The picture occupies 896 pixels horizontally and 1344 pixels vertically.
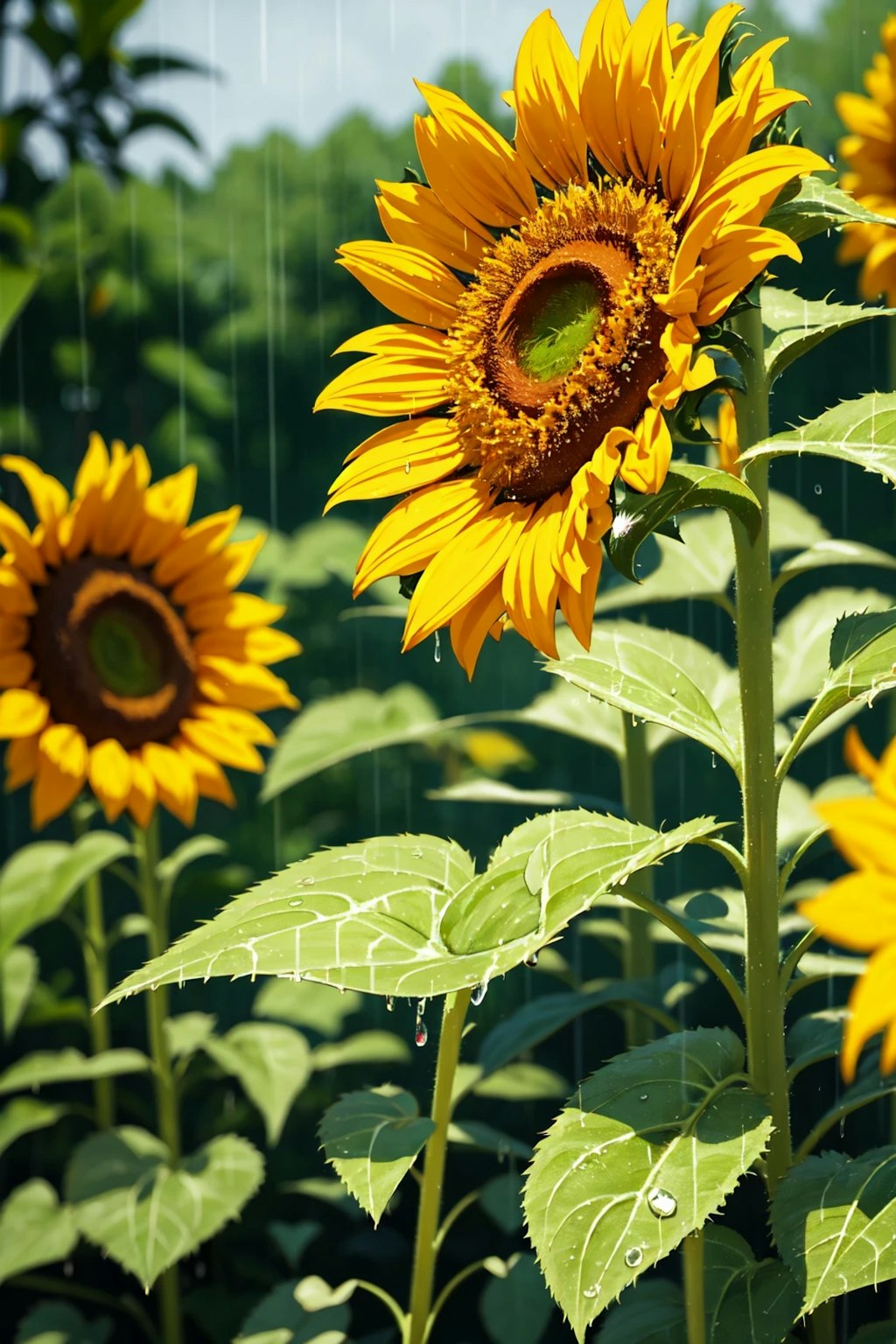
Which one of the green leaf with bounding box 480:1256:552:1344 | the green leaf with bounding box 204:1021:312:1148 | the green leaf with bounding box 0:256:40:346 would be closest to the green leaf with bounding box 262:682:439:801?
the green leaf with bounding box 204:1021:312:1148

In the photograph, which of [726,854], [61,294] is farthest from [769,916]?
[61,294]

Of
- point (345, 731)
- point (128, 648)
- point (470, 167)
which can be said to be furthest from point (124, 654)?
point (470, 167)

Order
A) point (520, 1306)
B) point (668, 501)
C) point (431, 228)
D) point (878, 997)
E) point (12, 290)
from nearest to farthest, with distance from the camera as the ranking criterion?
point (878, 997), point (668, 501), point (431, 228), point (520, 1306), point (12, 290)

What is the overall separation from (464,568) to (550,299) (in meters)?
0.09

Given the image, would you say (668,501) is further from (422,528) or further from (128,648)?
(128,648)

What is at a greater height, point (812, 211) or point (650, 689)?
point (812, 211)

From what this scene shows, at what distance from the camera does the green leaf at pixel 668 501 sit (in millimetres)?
395

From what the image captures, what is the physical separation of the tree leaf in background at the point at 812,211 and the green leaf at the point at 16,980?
23.7 inches

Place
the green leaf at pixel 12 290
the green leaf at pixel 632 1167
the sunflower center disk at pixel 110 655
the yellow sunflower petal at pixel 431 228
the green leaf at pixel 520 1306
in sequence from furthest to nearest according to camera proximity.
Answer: the green leaf at pixel 12 290
the sunflower center disk at pixel 110 655
the green leaf at pixel 520 1306
the yellow sunflower petal at pixel 431 228
the green leaf at pixel 632 1167

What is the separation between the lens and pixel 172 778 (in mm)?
695

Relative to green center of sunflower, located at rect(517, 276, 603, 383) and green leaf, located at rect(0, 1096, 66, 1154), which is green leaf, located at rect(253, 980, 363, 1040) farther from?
green center of sunflower, located at rect(517, 276, 603, 383)

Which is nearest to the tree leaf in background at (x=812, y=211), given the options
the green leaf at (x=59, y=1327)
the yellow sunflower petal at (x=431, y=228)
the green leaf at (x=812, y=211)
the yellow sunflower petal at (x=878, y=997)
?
the green leaf at (x=812, y=211)

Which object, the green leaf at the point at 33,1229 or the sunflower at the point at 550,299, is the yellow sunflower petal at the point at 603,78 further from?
the green leaf at the point at 33,1229

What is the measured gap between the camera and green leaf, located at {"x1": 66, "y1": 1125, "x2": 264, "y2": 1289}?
2.23 feet
